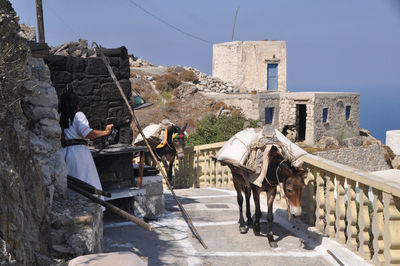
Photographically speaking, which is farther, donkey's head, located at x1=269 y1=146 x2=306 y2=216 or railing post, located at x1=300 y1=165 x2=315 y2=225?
railing post, located at x1=300 y1=165 x2=315 y2=225

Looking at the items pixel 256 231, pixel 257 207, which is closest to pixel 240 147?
pixel 257 207

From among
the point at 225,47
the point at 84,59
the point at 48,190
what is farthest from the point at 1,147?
the point at 225,47

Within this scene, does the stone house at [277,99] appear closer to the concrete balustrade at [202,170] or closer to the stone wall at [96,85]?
the concrete balustrade at [202,170]

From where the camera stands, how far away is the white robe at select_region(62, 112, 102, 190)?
5.86m

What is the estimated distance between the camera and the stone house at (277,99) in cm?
3488

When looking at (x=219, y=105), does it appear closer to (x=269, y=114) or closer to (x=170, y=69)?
(x=269, y=114)

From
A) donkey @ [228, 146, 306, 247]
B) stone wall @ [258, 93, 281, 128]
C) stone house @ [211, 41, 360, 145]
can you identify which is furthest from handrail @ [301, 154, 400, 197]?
stone house @ [211, 41, 360, 145]

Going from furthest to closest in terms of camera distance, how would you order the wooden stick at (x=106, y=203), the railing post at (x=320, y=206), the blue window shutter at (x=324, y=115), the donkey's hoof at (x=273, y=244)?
the blue window shutter at (x=324, y=115), the railing post at (x=320, y=206), the donkey's hoof at (x=273, y=244), the wooden stick at (x=106, y=203)

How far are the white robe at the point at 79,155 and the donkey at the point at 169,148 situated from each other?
693 cm

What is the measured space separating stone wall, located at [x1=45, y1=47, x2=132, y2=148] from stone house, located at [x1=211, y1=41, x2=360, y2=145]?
26916mm

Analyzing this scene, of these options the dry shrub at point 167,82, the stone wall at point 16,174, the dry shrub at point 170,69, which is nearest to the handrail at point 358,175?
the stone wall at point 16,174

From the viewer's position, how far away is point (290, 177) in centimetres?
625

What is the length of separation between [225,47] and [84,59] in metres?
36.6

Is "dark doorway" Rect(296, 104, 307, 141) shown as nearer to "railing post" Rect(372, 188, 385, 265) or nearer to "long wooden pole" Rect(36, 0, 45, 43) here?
"long wooden pole" Rect(36, 0, 45, 43)
